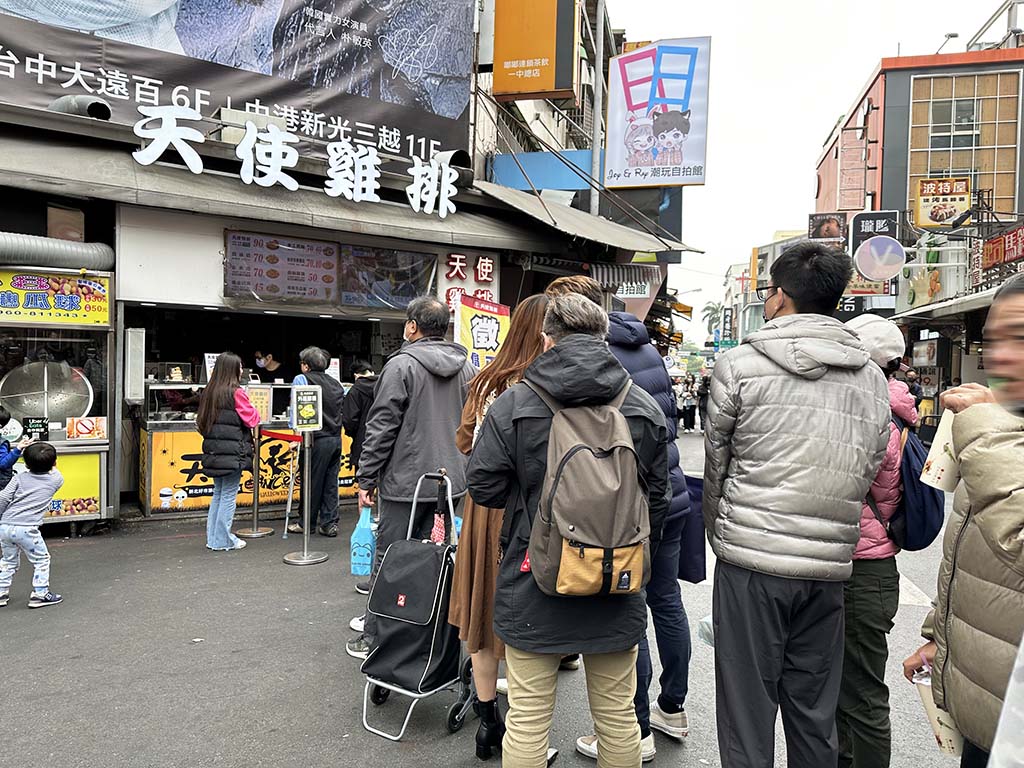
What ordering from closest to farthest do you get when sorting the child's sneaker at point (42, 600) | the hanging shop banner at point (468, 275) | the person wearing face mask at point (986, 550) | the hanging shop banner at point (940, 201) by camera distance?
the person wearing face mask at point (986, 550) → the child's sneaker at point (42, 600) → the hanging shop banner at point (468, 275) → the hanging shop banner at point (940, 201)

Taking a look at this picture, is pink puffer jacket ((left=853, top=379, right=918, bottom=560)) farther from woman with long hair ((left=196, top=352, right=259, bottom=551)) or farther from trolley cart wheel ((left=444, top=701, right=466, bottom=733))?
woman with long hair ((left=196, top=352, right=259, bottom=551))

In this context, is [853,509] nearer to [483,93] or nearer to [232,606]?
[232,606]

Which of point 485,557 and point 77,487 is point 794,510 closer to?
point 485,557

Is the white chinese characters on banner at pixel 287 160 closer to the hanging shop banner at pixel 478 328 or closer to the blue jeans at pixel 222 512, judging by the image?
the hanging shop banner at pixel 478 328

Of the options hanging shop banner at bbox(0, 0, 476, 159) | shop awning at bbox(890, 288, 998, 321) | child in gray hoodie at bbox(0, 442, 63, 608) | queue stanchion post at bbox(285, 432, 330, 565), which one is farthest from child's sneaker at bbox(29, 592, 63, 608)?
shop awning at bbox(890, 288, 998, 321)

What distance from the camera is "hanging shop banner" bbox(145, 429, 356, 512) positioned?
8.08 m

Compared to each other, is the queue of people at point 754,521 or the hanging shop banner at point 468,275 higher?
the hanging shop banner at point 468,275

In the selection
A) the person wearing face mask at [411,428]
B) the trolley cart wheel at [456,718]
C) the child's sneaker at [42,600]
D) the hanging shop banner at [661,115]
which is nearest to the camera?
the trolley cart wheel at [456,718]

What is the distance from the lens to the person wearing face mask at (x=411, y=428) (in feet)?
14.0

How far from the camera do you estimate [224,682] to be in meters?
4.11

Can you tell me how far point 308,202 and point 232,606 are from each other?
15.9 ft

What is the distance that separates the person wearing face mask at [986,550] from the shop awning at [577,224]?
24.2 feet

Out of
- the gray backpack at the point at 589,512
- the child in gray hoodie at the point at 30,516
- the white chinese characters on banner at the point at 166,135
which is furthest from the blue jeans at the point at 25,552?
the gray backpack at the point at 589,512

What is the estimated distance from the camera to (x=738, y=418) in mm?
2543
